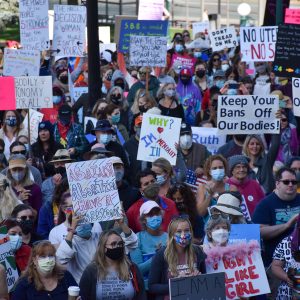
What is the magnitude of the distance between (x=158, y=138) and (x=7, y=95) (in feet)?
8.86

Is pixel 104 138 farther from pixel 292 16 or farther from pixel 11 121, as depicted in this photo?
pixel 292 16

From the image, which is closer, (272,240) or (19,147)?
(272,240)

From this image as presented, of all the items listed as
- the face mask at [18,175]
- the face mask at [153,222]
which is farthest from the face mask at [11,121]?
the face mask at [153,222]

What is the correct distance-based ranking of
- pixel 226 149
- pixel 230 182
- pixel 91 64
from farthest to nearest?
pixel 91 64 < pixel 226 149 < pixel 230 182

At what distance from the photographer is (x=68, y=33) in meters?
17.3

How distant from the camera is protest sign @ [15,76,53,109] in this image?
14211mm

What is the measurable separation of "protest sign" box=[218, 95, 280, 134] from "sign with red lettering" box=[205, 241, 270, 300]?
163 inches

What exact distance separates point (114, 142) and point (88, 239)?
3.55m

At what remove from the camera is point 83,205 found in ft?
30.0

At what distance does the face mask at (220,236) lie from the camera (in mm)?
8812

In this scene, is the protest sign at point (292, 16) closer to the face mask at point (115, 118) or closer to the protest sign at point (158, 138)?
the face mask at point (115, 118)

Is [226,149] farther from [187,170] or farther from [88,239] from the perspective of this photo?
[88,239]

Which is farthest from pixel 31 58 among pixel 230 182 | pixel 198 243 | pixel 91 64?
pixel 198 243

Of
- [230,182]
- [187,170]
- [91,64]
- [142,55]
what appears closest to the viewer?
[230,182]
